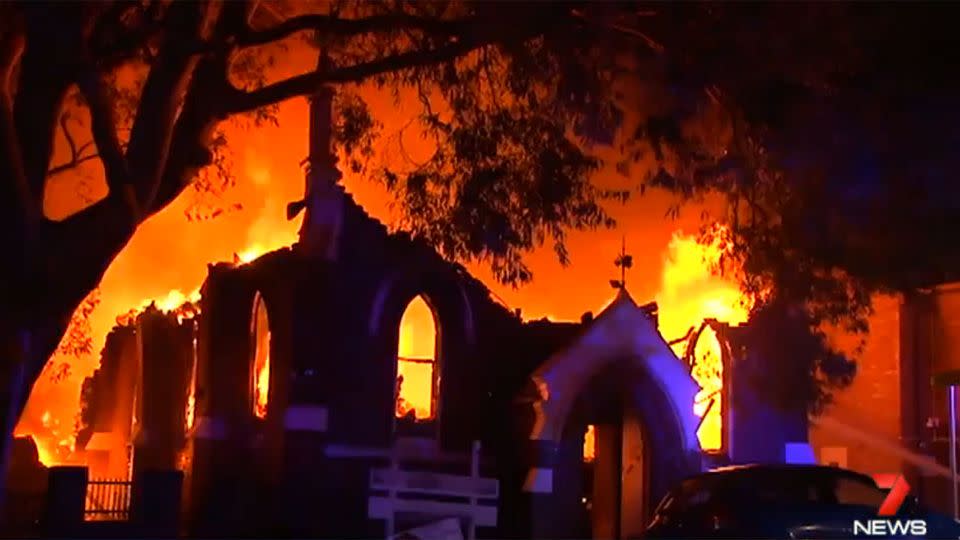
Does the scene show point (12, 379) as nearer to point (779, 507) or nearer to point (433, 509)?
point (433, 509)

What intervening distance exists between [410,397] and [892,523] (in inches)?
416

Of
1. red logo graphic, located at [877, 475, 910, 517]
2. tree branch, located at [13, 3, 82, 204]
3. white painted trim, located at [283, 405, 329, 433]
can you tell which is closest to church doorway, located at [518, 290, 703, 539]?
white painted trim, located at [283, 405, 329, 433]

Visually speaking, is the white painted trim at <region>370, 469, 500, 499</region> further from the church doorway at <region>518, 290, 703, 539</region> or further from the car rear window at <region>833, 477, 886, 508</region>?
the church doorway at <region>518, 290, 703, 539</region>

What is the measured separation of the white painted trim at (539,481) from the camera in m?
19.6

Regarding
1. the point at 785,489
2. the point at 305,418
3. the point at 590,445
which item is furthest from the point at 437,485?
the point at 590,445

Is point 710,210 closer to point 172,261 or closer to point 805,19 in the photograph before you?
point 805,19

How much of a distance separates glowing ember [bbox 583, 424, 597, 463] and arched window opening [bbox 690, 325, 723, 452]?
1923mm

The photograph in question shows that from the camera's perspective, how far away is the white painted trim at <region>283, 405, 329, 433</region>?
1958 cm

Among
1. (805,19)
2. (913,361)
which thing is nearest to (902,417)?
(913,361)

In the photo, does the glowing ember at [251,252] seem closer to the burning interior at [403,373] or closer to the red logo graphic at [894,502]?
the burning interior at [403,373]

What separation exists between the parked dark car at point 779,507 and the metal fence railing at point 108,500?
1040 centimetres

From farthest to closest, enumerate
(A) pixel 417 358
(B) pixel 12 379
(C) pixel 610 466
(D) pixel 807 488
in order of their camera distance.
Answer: (C) pixel 610 466 < (A) pixel 417 358 < (D) pixel 807 488 < (B) pixel 12 379

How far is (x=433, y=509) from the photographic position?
48.1 ft

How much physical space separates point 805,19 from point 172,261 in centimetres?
1960
